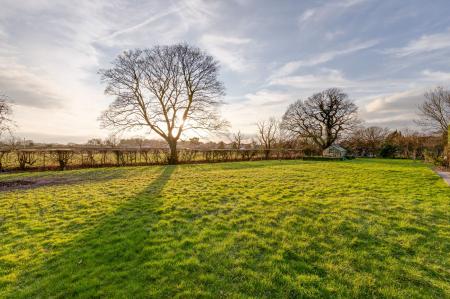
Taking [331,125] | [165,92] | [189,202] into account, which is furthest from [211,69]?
[331,125]

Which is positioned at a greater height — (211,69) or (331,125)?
(211,69)

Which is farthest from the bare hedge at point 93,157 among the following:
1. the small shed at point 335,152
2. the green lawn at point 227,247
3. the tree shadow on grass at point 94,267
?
the small shed at point 335,152

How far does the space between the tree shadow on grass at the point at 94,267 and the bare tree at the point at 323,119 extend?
3562cm

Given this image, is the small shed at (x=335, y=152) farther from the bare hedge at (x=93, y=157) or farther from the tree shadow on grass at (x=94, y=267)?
the tree shadow on grass at (x=94, y=267)

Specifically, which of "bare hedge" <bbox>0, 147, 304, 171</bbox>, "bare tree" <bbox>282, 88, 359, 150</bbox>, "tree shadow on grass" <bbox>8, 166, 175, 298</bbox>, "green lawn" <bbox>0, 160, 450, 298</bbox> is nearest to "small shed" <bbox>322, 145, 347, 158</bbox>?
"bare tree" <bbox>282, 88, 359, 150</bbox>

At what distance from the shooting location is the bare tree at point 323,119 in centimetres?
3538

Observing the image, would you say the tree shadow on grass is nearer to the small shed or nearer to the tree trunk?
the tree trunk

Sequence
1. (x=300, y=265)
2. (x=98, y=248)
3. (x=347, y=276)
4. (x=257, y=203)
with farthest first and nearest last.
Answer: (x=257, y=203)
(x=98, y=248)
(x=300, y=265)
(x=347, y=276)

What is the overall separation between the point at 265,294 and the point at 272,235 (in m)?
1.75

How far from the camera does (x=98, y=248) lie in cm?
392

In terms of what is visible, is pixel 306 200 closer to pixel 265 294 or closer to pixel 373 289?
pixel 373 289

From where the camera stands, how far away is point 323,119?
119 feet

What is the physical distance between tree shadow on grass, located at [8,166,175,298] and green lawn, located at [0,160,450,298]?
0.06ft

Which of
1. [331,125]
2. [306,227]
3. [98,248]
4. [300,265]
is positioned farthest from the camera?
[331,125]
